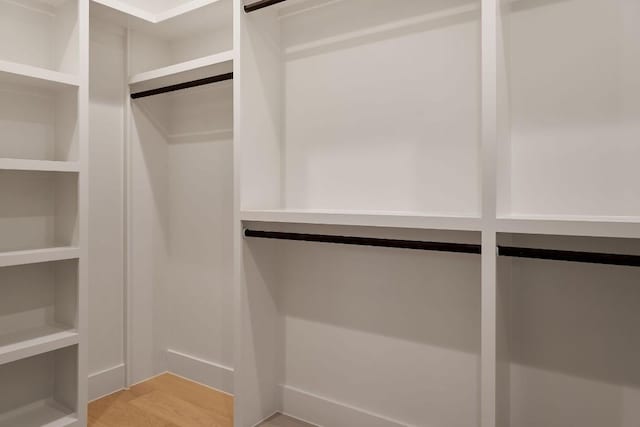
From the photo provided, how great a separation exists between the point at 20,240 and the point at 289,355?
1407 mm

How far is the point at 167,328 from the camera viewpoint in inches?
106

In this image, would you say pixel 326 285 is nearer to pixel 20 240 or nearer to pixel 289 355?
pixel 289 355

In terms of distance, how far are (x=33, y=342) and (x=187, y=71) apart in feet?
4.76

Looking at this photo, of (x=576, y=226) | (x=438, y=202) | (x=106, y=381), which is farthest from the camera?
(x=106, y=381)

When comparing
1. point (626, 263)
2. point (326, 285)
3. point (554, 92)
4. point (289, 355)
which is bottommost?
point (289, 355)

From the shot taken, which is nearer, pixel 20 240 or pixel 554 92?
pixel 554 92

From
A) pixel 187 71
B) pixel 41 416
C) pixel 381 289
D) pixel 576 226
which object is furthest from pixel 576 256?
pixel 41 416

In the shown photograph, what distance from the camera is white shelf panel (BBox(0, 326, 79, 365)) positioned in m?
1.77

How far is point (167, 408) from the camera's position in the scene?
224 centimetres

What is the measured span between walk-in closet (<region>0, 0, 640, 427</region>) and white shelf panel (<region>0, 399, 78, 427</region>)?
0.05ft

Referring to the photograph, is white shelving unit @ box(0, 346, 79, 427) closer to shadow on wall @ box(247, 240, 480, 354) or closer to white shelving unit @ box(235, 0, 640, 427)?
white shelving unit @ box(235, 0, 640, 427)

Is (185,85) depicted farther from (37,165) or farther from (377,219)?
(377,219)

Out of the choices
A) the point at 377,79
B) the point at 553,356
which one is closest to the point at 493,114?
the point at 377,79

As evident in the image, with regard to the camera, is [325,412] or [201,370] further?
[201,370]
